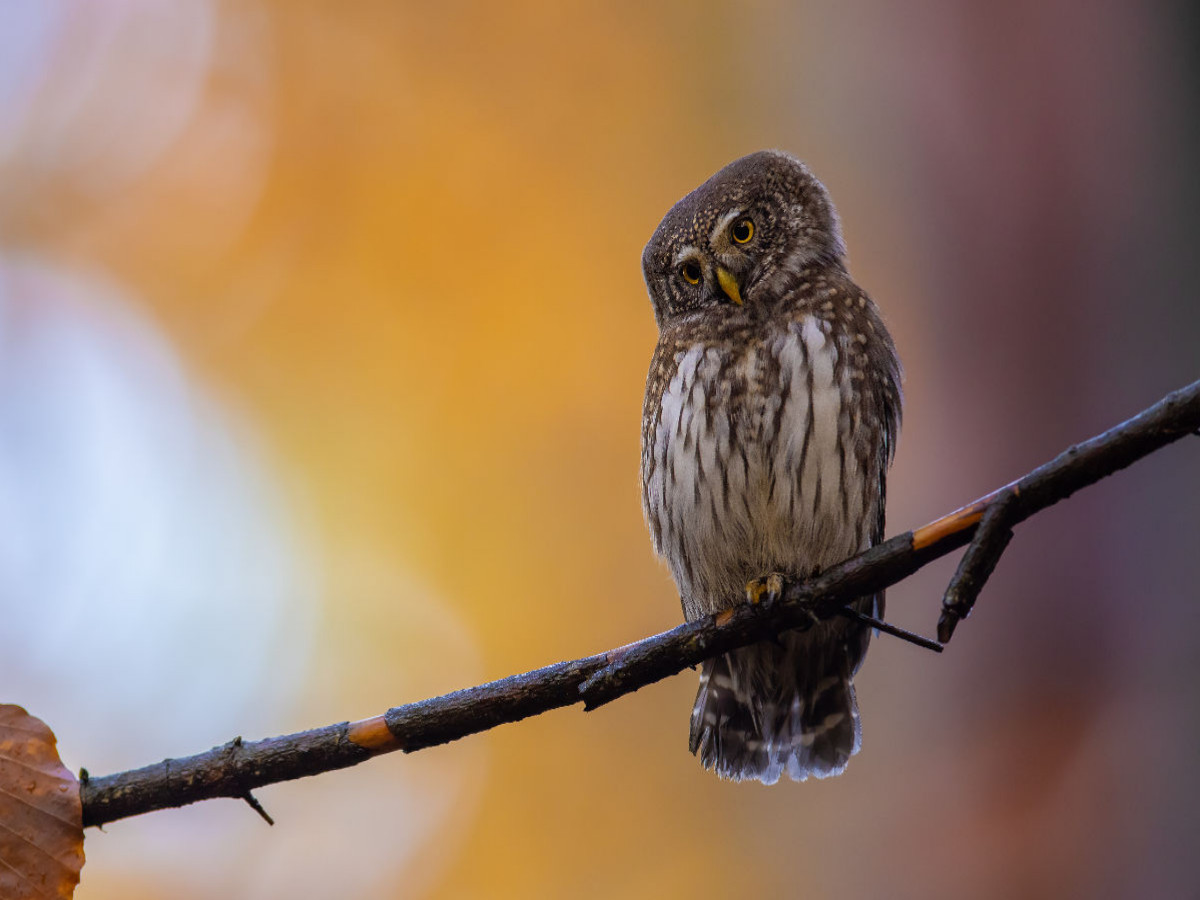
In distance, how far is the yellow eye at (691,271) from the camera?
2734 millimetres

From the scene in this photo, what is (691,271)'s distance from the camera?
276 centimetres

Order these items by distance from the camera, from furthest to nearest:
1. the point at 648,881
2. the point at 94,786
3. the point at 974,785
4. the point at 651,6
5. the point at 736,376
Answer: the point at 651,6, the point at 648,881, the point at 974,785, the point at 736,376, the point at 94,786

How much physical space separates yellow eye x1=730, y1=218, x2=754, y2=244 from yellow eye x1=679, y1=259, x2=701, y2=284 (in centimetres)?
13

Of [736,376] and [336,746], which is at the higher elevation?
[736,376]

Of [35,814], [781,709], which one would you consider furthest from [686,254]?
[35,814]

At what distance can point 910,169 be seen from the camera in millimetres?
5098

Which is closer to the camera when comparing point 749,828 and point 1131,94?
point 1131,94

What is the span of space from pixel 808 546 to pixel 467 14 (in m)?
4.27

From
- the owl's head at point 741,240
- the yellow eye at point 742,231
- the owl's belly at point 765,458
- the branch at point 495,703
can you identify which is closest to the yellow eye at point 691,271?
the owl's head at point 741,240

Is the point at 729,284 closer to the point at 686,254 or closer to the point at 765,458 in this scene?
the point at 686,254

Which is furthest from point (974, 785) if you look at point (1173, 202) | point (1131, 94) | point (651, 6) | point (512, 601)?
point (651, 6)

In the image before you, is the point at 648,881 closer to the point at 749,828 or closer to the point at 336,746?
the point at 749,828

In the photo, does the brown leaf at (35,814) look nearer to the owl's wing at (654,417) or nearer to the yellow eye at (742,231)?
the owl's wing at (654,417)

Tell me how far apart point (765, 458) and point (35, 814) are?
5.45 feet
